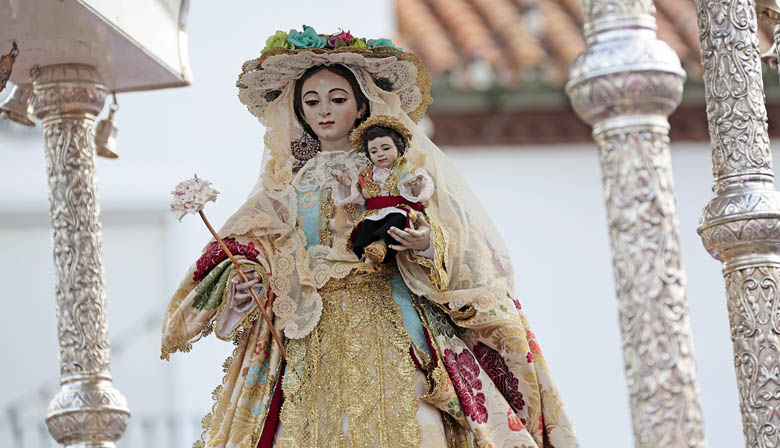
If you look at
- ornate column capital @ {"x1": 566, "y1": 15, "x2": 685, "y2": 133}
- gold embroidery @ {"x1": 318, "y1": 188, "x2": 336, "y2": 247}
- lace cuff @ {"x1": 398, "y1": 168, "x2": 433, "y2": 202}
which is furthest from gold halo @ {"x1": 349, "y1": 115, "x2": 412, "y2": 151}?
ornate column capital @ {"x1": 566, "y1": 15, "x2": 685, "y2": 133}

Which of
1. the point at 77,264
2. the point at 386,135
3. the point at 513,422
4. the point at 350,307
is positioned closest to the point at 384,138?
the point at 386,135

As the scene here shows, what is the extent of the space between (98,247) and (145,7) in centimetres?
106

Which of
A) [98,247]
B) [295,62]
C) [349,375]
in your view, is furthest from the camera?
[98,247]

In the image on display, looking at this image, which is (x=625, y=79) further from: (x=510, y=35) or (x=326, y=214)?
(x=510, y=35)

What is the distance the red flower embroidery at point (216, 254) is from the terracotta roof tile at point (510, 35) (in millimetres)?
5197

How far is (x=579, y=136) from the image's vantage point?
11328 millimetres

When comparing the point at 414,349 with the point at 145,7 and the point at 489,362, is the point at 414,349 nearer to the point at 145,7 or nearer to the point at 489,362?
the point at 489,362

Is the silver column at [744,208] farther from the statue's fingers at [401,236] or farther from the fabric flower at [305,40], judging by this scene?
the fabric flower at [305,40]

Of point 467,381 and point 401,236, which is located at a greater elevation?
point 401,236

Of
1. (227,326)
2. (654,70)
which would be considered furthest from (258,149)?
(654,70)

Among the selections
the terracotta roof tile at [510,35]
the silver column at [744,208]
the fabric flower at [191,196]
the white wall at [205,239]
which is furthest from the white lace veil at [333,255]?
the terracotta roof tile at [510,35]

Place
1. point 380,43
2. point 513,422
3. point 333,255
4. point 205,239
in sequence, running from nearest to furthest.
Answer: point 513,422, point 333,255, point 380,43, point 205,239

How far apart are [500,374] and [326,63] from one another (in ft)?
4.45

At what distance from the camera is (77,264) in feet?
24.2
